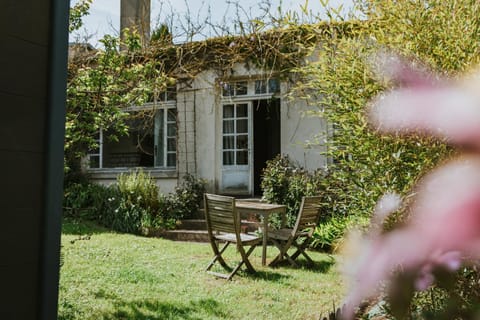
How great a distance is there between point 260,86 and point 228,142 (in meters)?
1.54

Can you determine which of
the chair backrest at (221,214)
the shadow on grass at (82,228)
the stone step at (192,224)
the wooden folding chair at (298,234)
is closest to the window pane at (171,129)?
the stone step at (192,224)

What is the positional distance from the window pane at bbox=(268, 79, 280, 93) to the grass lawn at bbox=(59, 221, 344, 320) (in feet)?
14.6

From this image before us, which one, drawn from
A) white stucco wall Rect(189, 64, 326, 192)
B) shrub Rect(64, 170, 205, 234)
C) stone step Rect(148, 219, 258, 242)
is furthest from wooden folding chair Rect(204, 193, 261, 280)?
white stucco wall Rect(189, 64, 326, 192)

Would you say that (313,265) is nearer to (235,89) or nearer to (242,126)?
(242,126)

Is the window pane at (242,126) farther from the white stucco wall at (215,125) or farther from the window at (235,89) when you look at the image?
the window at (235,89)

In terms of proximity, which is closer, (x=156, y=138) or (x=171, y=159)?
(x=171, y=159)

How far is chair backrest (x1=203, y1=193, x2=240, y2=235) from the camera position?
5.21m

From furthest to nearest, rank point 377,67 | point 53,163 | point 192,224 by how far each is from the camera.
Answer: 1. point 192,224
2. point 377,67
3. point 53,163

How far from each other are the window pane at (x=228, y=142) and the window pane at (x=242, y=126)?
0.84 ft

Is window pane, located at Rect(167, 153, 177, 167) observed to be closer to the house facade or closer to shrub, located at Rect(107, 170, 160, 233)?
the house facade

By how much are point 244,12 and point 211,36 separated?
1226mm

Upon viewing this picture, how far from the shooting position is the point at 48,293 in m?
1.65

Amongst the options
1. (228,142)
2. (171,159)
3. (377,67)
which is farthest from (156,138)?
(377,67)

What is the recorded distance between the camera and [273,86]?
32.2ft
